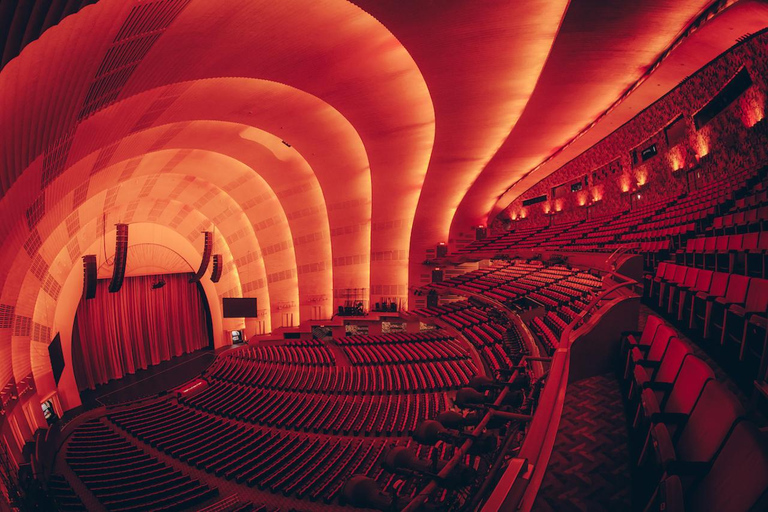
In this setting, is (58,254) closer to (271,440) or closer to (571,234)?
(271,440)

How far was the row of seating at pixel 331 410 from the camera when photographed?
5.67 metres

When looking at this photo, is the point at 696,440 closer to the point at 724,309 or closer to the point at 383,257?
the point at 724,309

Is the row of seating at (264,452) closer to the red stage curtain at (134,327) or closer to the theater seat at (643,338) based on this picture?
the theater seat at (643,338)

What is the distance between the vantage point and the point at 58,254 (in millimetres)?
9273

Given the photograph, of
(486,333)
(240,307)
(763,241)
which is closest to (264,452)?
(486,333)

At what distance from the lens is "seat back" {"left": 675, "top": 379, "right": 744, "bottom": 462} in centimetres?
120

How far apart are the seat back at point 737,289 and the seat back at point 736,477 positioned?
6.33ft

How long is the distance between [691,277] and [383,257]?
1039cm

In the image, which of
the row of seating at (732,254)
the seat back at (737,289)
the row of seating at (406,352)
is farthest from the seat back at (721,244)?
the row of seating at (406,352)

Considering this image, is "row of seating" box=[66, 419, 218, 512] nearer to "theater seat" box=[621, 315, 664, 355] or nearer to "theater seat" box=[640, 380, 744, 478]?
"theater seat" box=[621, 315, 664, 355]

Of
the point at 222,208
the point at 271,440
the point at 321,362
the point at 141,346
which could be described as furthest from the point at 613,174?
the point at 141,346

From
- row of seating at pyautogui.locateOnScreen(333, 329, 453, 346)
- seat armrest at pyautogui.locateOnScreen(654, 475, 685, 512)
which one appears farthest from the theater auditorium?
row of seating at pyautogui.locateOnScreen(333, 329, 453, 346)

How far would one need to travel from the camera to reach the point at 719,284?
2.90 m

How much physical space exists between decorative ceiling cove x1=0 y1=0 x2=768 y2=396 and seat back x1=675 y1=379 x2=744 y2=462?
11.3 ft
